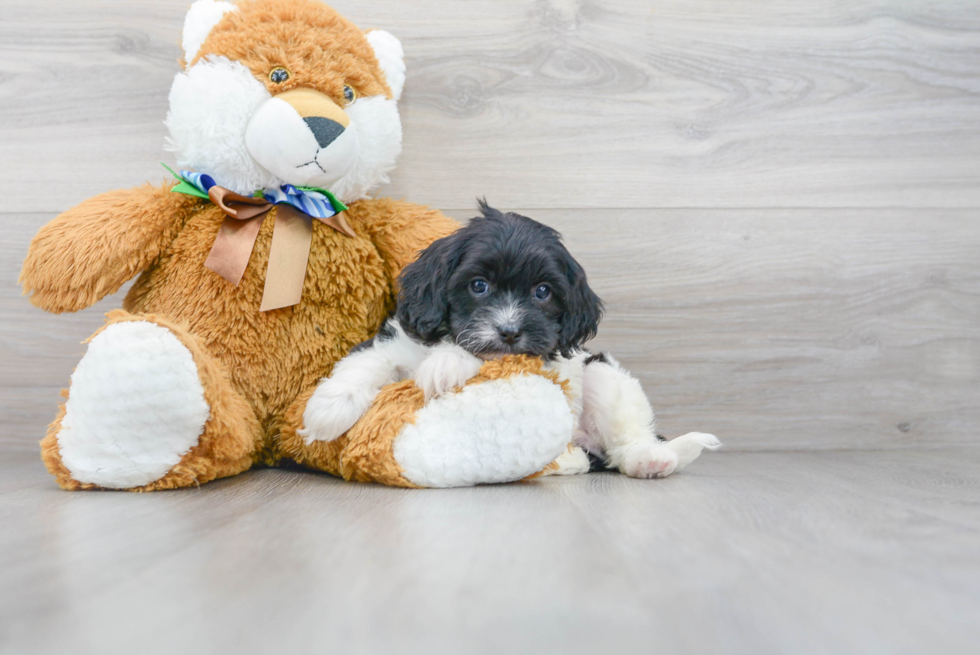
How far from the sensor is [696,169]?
163 cm

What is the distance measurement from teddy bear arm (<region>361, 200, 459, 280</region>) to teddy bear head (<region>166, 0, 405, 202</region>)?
80 mm

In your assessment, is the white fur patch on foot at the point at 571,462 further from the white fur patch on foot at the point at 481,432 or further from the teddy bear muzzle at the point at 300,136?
the teddy bear muzzle at the point at 300,136

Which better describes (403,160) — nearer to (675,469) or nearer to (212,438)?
(212,438)

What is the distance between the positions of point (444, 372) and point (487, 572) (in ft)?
1.45

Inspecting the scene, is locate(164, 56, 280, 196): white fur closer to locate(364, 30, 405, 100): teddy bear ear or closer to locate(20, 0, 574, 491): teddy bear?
locate(20, 0, 574, 491): teddy bear

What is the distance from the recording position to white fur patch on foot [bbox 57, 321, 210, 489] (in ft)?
3.26

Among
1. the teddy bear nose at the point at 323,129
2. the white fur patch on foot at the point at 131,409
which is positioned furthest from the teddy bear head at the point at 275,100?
the white fur patch on foot at the point at 131,409

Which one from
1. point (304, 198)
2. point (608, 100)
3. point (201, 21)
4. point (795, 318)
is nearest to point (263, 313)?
point (304, 198)

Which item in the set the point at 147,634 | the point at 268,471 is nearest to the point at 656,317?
the point at 268,471

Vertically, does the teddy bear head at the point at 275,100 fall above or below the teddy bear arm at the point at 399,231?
above

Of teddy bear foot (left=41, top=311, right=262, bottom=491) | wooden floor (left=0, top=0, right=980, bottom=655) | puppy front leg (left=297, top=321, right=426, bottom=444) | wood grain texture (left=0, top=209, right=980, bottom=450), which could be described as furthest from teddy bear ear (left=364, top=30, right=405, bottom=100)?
teddy bear foot (left=41, top=311, right=262, bottom=491)

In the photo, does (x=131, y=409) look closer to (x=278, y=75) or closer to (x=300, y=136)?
(x=300, y=136)

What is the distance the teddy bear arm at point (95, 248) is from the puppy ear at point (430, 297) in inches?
18.5

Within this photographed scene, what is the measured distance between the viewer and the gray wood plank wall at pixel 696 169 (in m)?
1.54
